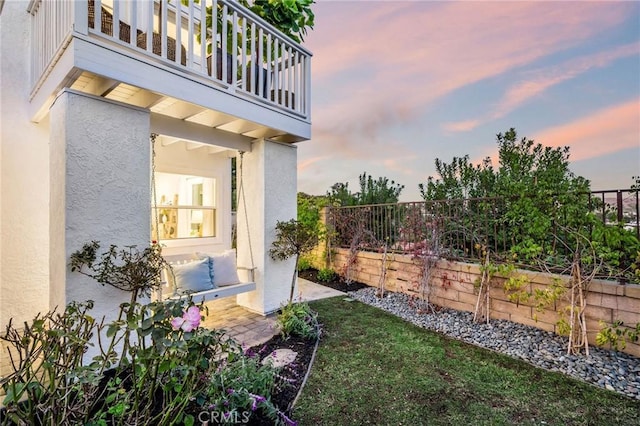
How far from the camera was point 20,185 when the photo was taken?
3.82 metres

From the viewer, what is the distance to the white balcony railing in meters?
2.88

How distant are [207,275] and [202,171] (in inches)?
102

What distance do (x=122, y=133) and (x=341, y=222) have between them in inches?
218

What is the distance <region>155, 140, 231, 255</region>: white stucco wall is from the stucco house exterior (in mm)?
28

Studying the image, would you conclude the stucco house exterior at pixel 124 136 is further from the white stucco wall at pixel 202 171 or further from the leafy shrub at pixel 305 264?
the leafy shrub at pixel 305 264

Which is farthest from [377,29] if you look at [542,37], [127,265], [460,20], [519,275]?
[127,265]

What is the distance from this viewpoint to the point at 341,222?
7.81 meters

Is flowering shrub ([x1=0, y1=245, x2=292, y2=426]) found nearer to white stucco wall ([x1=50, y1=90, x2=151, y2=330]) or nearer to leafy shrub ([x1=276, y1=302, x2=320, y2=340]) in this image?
white stucco wall ([x1=50, y1=90, x2=151, y2=330])

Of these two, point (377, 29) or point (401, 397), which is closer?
point (401, 397)

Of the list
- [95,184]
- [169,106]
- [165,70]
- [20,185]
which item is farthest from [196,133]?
[20,185]

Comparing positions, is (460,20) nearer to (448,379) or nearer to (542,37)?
(542,37)

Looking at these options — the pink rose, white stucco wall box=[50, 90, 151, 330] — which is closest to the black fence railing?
the pink rose

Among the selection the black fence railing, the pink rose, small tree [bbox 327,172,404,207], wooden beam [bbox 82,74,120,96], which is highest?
wooden beam [bbox 82,74,120,96]

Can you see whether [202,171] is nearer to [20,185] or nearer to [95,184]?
[20,185]
